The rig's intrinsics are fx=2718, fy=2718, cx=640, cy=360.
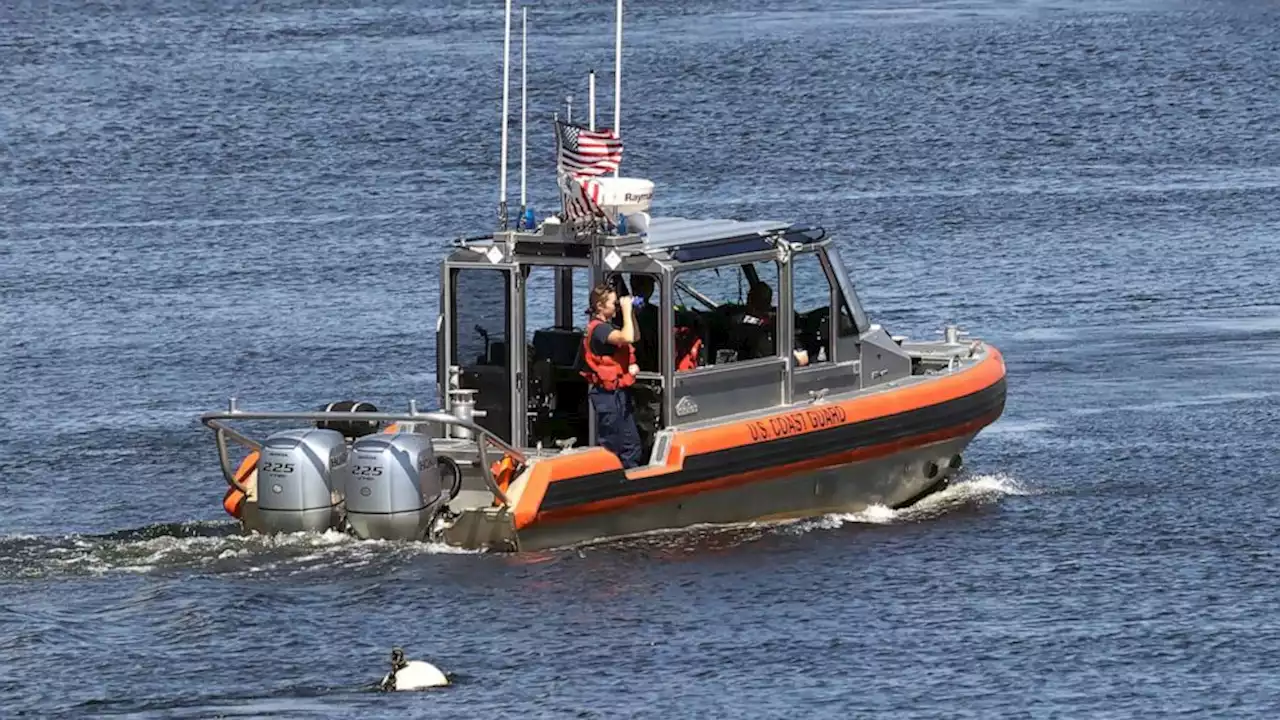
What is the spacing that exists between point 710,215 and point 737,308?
54.6ft

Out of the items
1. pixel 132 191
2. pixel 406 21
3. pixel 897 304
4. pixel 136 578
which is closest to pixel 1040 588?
pixel 136 578

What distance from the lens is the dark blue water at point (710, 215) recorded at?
561 inches

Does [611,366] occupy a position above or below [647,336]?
below

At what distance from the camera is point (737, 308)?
56.6ft

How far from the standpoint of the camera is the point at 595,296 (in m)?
16.2

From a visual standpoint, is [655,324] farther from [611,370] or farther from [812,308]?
[812,308]

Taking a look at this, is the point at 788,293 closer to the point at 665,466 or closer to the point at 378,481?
the point at 665,466

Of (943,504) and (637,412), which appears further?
(943,504)

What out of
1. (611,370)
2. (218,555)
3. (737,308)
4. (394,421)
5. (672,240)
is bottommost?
(218,555)

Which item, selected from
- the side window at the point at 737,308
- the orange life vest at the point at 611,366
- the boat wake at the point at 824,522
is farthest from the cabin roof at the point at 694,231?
the boat wake at the point at 824,522

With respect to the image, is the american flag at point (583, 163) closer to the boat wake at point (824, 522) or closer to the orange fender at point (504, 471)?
the orange fender at point (504, 471)

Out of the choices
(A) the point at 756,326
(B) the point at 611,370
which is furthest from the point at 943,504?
(B) the point at 611,370

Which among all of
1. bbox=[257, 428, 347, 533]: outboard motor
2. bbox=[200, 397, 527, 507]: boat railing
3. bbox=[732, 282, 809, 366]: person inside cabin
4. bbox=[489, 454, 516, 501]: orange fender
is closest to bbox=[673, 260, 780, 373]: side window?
bbox=[732, 282, 809, 366]: person inside cabin

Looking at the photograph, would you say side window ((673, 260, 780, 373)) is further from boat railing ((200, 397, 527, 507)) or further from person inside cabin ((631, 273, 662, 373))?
boat railing ((200, 397, 527, 507))
